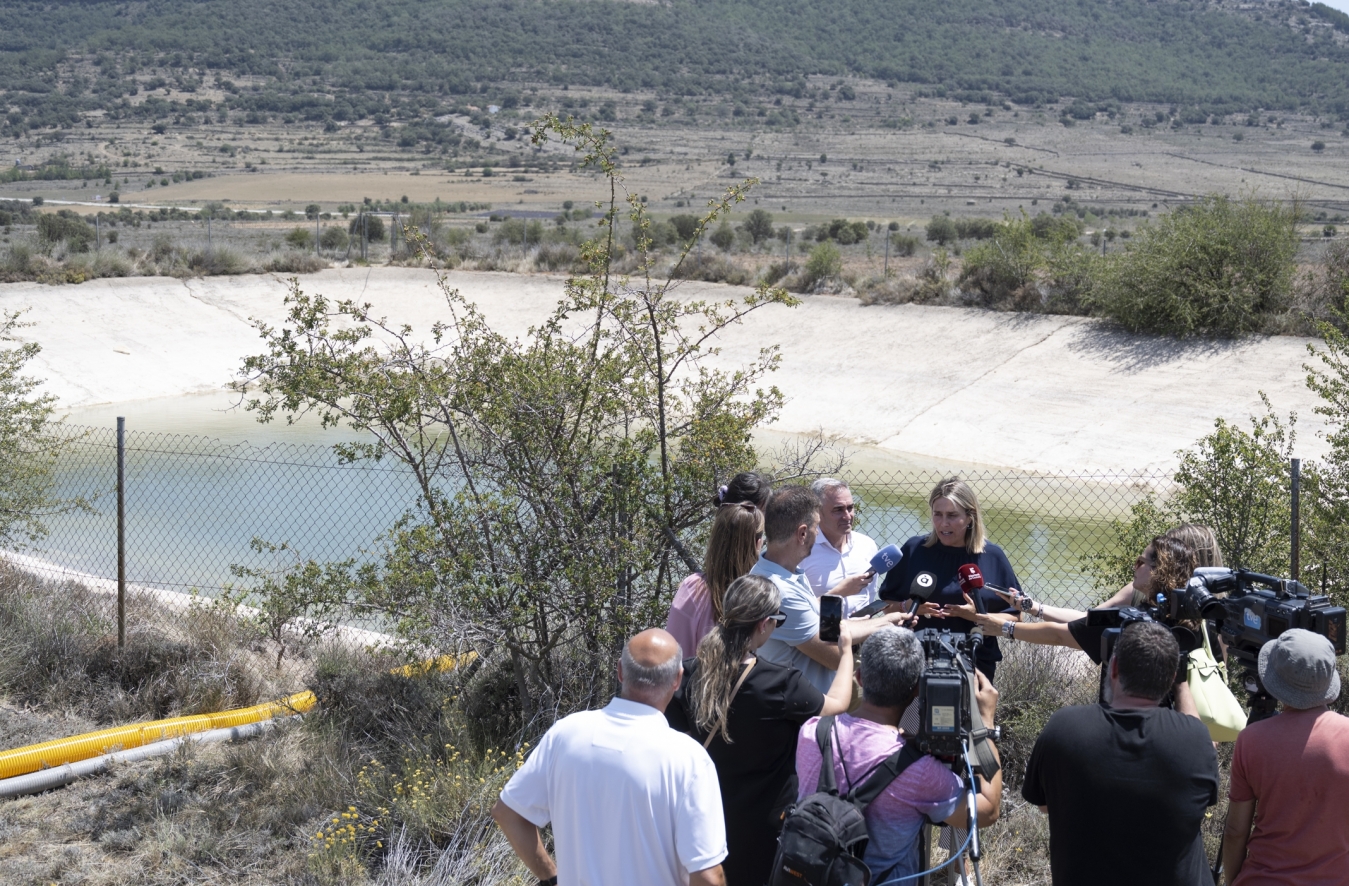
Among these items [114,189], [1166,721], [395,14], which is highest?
[395,14]

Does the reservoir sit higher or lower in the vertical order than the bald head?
lower

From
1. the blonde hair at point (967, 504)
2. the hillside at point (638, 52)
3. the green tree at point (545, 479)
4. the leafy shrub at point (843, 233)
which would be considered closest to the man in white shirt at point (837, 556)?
the blonde hair at point (967, 504)

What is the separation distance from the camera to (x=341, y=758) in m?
6.56

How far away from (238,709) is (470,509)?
2.37m

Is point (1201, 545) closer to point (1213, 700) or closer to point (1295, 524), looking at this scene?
point (1213, 700)

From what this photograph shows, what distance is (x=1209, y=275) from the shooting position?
2278 cm

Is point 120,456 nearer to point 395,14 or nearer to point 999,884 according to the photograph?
point 999,884

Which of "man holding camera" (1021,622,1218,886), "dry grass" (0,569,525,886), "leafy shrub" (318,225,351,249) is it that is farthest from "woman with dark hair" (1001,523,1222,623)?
"leafy shrub" (318,225,351,249)

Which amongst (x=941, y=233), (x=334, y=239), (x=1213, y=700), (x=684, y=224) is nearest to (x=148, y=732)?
(x=1213, y=700)

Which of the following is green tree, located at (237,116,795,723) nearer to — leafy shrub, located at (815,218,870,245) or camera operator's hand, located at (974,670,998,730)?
camera operator's hand, located at (974,670,998,730)

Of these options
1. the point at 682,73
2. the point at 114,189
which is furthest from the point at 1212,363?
the point at 682,73

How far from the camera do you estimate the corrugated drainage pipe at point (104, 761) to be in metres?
6.61


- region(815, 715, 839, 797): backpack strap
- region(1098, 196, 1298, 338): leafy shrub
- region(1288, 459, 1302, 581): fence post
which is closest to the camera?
region(815, 715, 839, 797): backpack strap

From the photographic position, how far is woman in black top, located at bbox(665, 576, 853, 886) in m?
4.03
